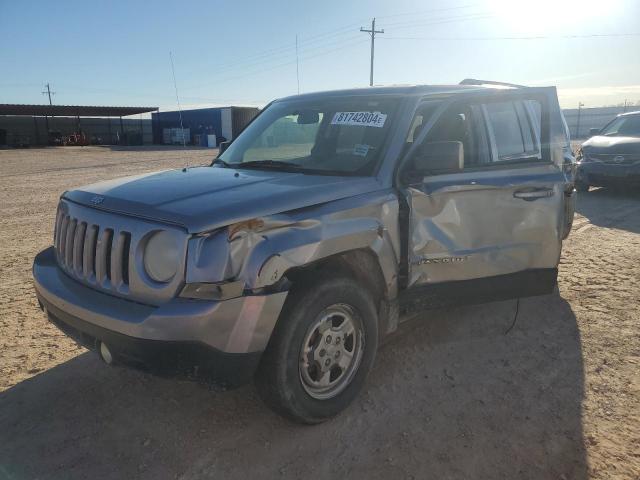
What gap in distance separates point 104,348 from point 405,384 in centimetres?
188

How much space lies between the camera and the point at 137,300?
2.57 metres

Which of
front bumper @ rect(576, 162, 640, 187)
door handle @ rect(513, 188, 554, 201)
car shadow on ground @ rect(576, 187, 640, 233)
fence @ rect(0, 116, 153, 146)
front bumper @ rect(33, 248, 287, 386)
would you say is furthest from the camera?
fence @ rect(0, 116, 153, 146)

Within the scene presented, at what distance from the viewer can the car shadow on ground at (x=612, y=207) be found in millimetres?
8176

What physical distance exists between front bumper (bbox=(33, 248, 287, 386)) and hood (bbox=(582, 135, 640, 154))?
1019cm

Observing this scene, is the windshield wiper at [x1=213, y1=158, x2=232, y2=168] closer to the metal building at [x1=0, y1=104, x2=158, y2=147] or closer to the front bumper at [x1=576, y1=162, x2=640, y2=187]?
the front bumper at [x1=576, y1=162, x2=640, y2=187]

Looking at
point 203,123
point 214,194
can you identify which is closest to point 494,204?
point 214,194

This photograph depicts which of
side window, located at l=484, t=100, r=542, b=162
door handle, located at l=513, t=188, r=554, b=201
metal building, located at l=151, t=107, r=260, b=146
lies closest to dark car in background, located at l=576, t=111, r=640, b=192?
side window, located at l=484, t=100, r=542, b=162

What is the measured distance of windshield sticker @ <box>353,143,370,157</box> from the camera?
341 cm

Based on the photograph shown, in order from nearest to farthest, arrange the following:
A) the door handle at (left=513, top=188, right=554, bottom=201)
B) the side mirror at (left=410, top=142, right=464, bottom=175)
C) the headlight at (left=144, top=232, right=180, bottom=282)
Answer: the headlight at (left=144, top=232, right=180, bottom=282)
the side mirror at (left=410, top=142, right=464, bottom=175)
the door handle at (left=513, top=188, right=554, bottom=201)

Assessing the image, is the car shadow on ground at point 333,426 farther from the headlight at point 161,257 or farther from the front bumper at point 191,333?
the headlight at point 161,257

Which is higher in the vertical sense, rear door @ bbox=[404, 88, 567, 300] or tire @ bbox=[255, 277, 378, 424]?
rear door @ bbox=[404, 88, 567, 300]

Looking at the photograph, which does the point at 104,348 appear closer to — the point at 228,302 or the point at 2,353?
the point at 228,302

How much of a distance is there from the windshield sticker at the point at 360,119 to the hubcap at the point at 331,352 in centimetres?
134

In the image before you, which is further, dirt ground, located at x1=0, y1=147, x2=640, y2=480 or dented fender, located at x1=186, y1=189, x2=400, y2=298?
dirt ground, located at x1=0, y1=147, x2=640, y2=480
